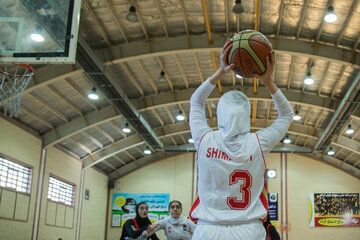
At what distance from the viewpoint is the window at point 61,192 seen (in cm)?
2328

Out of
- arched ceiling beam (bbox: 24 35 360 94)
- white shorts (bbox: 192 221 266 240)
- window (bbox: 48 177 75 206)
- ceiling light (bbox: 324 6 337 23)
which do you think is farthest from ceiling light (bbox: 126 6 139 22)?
white shorts (bbox: 192 221 266 240)

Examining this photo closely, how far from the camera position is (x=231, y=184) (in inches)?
106

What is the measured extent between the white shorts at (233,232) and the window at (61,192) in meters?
21.5

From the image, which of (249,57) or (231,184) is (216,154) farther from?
(249,57)

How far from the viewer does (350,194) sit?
97.6 feet

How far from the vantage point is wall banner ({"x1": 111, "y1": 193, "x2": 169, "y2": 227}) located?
99.5 feet

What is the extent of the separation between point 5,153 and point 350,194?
855 inches

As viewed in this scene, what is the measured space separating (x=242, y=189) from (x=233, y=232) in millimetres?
255

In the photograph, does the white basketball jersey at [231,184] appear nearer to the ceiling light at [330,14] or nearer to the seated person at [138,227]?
the seated person at [138,227]

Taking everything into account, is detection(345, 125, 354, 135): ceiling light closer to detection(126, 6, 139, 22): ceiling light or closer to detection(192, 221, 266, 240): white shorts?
detection(126, 6, 139, 22): ceiling light

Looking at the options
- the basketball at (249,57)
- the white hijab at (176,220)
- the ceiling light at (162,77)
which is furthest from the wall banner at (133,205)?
the basketball at (249,57)

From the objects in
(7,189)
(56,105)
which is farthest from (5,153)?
(56,105)

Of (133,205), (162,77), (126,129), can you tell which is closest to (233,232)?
(162,77)

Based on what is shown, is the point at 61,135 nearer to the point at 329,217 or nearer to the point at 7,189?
the point at 7,189
